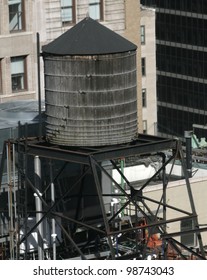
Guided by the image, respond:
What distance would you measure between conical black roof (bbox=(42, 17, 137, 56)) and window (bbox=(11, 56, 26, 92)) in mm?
21726

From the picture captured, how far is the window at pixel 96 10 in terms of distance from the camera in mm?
69438

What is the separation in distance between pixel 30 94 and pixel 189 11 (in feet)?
255

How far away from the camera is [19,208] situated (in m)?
49.0

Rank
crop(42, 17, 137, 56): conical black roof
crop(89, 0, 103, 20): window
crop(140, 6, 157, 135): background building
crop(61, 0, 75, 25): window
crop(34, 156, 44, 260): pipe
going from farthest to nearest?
crop(140, 6, 157, 135): background building, crop(89, 0, 103, 20): window, crop(61, 0, 75, 25): window, crop(34, 156, 44, 260): pipe, crop(42, 17, 137, 56): conical black roof

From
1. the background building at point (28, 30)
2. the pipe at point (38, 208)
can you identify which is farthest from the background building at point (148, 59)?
the pipe at point (38, 208)

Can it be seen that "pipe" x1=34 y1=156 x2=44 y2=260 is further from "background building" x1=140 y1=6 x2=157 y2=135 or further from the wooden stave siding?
"background building" x1=140 y1=6 x2=157 y2=135

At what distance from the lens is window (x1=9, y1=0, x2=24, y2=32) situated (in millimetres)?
66312

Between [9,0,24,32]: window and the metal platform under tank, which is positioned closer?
the metal platform under tank

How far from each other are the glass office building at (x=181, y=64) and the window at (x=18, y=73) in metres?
73.0

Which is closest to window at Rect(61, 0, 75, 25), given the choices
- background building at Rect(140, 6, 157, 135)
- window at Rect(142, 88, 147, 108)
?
window at Rect(142, 88, 147, 108)

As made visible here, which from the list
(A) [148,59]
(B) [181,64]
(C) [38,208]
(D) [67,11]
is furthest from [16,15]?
(B) [181,64]

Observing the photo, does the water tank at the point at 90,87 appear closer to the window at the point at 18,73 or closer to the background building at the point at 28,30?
the background building at the point at 28,30

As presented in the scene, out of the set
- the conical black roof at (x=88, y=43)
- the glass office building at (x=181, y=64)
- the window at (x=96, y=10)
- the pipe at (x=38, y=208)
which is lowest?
the glass office building at (x=181, y=64)

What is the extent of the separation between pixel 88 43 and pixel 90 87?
4.68 feet
